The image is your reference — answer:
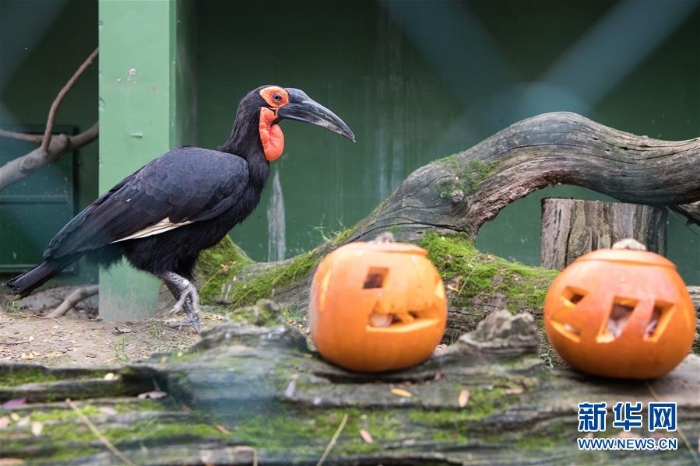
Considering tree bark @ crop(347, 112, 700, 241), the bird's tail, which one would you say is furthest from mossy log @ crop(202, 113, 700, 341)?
the bird's tail

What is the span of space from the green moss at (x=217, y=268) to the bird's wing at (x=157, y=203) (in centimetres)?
90

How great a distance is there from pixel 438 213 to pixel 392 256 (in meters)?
2.07

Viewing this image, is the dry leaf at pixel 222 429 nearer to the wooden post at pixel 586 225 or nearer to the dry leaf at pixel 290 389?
the dry leaf at pixel 290 389

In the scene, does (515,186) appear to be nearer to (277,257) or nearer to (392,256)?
(392,256)

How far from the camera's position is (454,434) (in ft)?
5.75

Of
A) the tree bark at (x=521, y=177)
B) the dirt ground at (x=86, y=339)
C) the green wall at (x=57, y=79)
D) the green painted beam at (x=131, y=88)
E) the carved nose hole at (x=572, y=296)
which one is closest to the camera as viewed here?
the carved nose hole at (x=572, y=296)

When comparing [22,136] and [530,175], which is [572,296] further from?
[22,136]

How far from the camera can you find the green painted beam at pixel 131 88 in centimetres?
453

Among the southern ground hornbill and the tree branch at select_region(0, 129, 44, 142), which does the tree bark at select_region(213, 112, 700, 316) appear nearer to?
the southern ground hornbill

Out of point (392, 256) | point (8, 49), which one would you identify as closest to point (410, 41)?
point (8, 49)

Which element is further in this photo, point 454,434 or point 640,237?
point 640,237

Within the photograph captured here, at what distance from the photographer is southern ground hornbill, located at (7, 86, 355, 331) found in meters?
3.69

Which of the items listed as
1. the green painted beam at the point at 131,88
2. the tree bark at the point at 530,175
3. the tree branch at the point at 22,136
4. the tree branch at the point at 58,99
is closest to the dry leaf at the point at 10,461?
the tree bark at the point at 530,175

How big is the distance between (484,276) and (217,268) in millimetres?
1893
